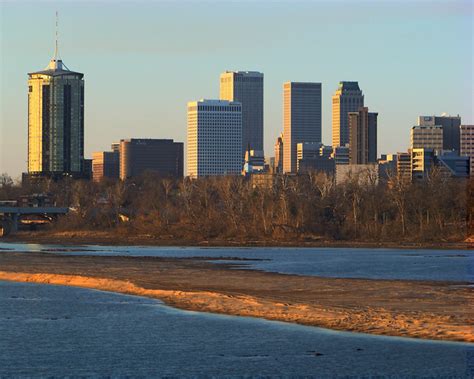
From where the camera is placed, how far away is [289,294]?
6444 centimetres

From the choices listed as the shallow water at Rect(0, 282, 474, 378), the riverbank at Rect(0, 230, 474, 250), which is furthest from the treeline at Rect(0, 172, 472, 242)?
the shallow water at Rect(0, 282, 474, 378)

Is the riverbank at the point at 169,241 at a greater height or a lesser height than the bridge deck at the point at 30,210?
lesser

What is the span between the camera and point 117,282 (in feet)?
247

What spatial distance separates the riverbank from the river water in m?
83.2

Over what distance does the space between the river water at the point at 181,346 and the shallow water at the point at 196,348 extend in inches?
1.6

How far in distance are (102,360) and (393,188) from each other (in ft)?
432

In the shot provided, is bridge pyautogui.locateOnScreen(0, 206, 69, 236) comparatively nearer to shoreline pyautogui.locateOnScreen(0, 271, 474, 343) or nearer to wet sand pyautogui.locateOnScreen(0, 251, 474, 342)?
wet sand pyautogui.locateOnScreen(0, 251, 474, 342)

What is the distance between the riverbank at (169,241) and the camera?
5669 inches

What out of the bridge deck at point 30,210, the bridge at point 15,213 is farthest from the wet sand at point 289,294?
the bridge at point 15,213

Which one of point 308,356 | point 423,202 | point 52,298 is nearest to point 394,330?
point 308,356

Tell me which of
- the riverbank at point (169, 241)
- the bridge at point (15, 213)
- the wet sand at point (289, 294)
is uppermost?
the bridge at point (15, 213)

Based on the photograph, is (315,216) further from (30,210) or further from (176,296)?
(176,296)

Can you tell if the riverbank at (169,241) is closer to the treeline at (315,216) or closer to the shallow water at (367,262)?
the treeline at (315,216)

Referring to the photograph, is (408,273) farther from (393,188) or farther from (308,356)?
(393,188)
